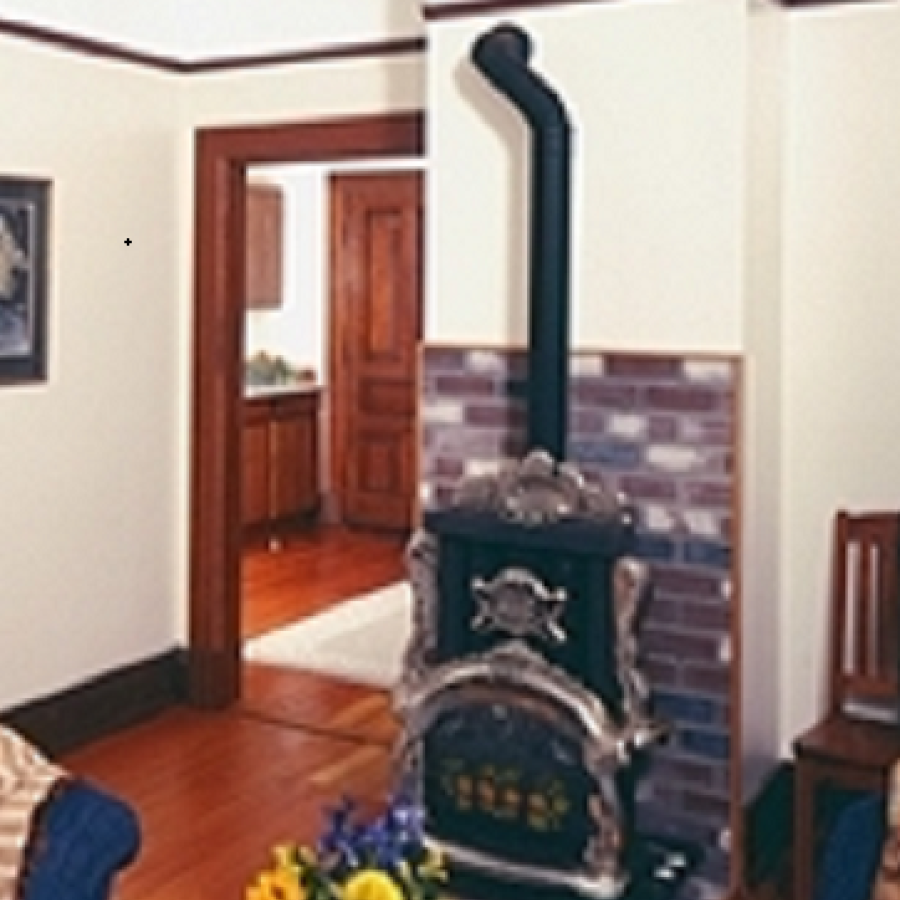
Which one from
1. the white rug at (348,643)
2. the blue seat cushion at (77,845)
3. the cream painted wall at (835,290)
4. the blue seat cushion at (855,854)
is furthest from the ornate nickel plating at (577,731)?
the white rug at (348,643)

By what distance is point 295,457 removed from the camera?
26.5ft

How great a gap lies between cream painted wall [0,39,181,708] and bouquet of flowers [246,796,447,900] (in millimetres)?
2787

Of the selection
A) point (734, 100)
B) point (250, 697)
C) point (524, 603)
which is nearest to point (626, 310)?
point (734, 100)

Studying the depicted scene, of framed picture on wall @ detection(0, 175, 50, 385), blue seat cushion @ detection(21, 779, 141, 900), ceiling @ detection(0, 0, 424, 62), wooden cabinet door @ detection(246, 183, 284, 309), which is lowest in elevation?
blue seat cushion @ detection(21, 779, 141, 900)

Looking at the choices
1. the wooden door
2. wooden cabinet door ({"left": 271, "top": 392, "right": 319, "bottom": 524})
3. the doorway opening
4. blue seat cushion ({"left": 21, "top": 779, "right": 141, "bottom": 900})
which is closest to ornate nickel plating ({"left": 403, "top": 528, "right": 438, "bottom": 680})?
blue seat cushion ({"left": 21, "top": 779, "right": 141, "bottom": 900})

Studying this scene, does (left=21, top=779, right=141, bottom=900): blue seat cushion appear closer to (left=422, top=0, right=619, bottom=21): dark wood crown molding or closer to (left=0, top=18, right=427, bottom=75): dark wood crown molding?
(left=422, top=0, right=619, bottom=21): dark wood crown molding

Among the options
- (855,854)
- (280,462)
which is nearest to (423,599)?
(855,854)

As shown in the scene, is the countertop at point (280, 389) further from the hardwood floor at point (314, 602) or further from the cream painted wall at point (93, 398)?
the cream painted wall at point (93, 398)

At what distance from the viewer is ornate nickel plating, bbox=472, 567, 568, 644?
341cm

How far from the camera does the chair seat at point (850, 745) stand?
330 cm

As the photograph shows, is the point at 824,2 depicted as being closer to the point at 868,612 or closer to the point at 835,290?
the point at 835,290

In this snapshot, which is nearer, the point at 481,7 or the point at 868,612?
the point at 868,612

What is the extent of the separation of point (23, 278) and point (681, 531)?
2.19 metres

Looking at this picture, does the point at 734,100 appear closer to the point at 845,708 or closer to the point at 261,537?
the point at 845,708
